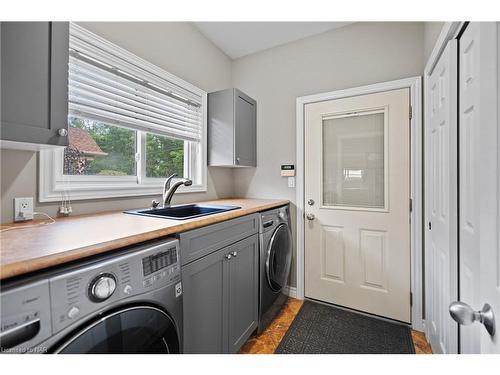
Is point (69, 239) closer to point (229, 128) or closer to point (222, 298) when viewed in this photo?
point (222, 298)

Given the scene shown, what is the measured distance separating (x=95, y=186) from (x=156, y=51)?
115 cm

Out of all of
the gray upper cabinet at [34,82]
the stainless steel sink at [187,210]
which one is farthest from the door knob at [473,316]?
the gray upper cabinet at [34,82]

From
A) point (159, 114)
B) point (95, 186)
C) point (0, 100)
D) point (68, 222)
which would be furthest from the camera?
point (159, 114)

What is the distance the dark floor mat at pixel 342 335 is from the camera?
1.64m

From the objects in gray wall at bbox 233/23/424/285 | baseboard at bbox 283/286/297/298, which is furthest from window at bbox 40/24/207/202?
baseboard at bbox 283/286/297/298

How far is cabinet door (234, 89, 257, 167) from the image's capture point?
7.52 ft

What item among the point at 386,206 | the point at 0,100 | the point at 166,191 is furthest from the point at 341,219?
the point at 0,100

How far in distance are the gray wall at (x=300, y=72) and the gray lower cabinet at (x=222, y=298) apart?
3.07 ft

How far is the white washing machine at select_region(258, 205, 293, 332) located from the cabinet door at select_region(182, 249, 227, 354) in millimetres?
514

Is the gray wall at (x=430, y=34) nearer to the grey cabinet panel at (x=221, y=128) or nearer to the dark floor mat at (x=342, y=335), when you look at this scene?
the grey cabinet panel at (x=221, y=128)

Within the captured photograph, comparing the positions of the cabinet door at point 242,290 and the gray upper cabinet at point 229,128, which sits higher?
the gray upper cabinet at point 229,128

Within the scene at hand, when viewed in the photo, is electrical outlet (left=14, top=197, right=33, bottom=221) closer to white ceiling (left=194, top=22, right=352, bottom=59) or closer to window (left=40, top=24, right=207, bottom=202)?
window (left=40, top=24, right=207, bottom=202)

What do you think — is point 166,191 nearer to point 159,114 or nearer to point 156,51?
point 159,114

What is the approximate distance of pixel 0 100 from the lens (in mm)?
824
